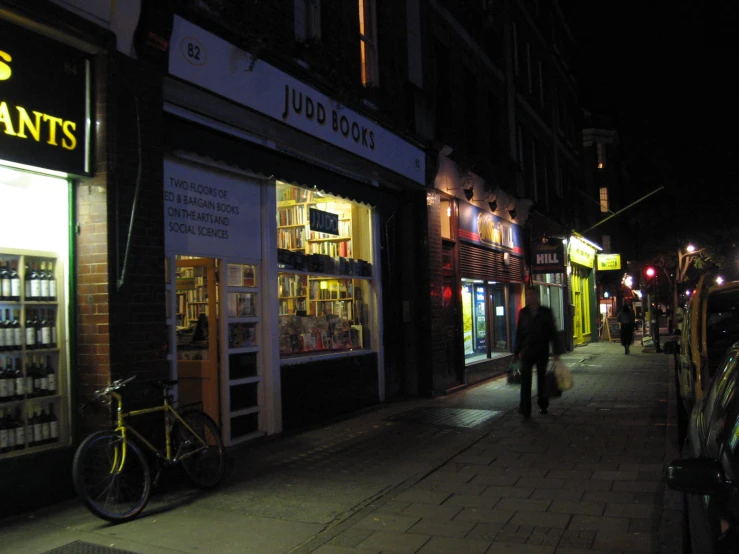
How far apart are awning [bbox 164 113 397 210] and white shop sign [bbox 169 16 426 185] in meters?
0.45

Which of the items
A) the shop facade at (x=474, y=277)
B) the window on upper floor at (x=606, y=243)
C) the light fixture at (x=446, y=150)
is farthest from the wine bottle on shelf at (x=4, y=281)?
the window on upper floor at (x=606, y=243)

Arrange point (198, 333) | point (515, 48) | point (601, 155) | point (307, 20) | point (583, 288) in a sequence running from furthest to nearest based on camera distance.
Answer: point (601, 155)
point (583, 288)
point (515, 48)
point (307, 20)
point (198, 333)

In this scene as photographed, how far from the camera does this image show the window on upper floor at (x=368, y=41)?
11.2 metres

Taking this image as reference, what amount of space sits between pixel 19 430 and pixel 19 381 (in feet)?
1.34

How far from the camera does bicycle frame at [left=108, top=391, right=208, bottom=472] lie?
5.54 m

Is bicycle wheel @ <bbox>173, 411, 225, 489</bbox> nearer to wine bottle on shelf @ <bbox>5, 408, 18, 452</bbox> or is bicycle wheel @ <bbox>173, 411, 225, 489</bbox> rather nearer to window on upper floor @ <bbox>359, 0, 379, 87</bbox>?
wine bottle on shelf @ <bbox>5, 408, 18, 452</bbox>

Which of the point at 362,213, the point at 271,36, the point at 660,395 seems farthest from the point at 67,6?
the point at 660,395

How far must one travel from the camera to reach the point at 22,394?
5820 millimetres

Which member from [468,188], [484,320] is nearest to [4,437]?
[468,188]

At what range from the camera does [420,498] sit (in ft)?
19.6

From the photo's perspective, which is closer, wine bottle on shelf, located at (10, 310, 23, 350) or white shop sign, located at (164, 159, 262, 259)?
wine bottle on shelf, located at (10, 310, 23, 350)

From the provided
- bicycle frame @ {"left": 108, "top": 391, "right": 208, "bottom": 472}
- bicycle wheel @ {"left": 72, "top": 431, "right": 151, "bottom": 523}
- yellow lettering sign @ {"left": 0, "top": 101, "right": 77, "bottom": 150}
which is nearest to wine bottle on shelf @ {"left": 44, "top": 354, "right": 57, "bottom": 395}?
bicycle frame @ {"left": 108, "top": 391, "right": 208, "bottom": 472}

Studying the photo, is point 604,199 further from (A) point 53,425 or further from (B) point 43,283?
(A) point 53,425

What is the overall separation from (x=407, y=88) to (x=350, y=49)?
73.7 inches
